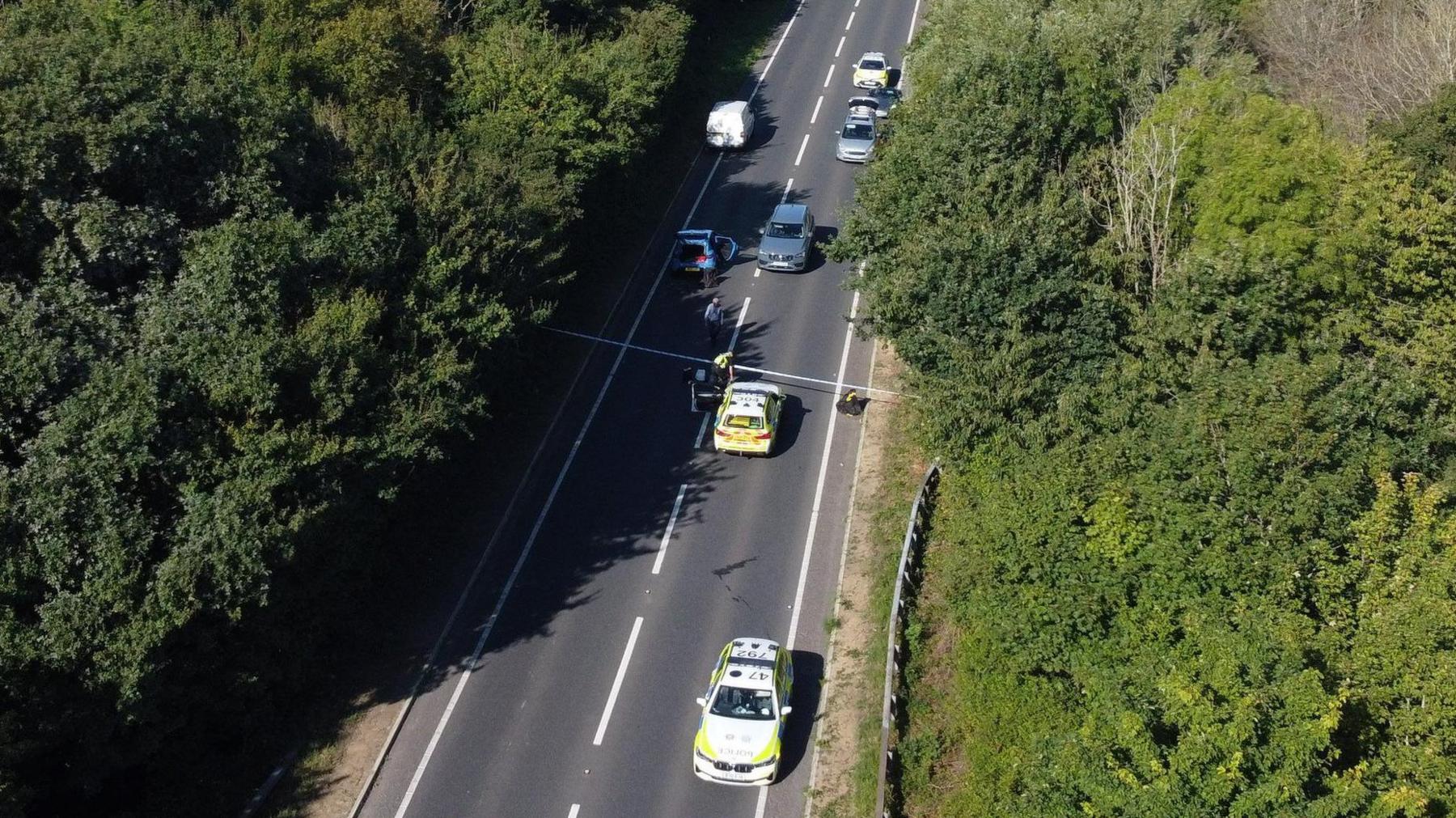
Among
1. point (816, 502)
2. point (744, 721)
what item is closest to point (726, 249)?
point (816, 502)

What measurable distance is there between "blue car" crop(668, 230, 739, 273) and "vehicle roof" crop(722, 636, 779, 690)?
62.4 ft

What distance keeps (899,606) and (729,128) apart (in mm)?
30493

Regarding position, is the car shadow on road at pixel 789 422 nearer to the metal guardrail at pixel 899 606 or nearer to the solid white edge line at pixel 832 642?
the solid white edge line at pixel 832 642

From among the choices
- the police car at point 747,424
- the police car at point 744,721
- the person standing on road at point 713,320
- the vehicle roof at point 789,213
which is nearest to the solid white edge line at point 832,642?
the police car at point 744,721

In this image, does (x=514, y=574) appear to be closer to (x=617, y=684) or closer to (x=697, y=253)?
(x=617, y=684)

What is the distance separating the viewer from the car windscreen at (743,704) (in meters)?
24.0

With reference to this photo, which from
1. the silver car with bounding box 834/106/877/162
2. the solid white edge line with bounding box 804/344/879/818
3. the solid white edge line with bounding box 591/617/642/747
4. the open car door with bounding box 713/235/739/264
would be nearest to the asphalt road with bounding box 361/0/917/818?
the solid white edge line with bounding box 591/617/642/747

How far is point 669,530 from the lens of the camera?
1213 inches

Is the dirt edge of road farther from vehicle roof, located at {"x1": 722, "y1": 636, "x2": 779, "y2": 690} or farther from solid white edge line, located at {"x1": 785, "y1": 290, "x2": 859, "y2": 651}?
vehicle roof, located at {"x1": 722, "y1": 636, "x2": 779, "y2": 690}

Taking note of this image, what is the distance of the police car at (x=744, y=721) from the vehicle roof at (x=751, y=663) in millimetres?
17

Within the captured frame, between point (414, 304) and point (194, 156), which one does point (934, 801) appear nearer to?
point (414, 304)

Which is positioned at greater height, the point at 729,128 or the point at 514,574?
the point at 729,128

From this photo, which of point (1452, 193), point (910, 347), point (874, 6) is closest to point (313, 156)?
point (910, 347)

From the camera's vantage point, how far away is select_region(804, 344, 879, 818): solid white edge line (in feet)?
78.7
